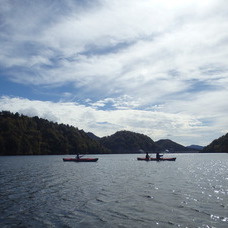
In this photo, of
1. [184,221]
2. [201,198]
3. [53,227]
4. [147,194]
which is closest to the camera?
[53,227]

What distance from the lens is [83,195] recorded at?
28.0 meters

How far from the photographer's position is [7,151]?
175000mm

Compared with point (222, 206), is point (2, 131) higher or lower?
higher

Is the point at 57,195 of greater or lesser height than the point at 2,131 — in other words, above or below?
below

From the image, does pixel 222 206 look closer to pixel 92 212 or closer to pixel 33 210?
pixel 92 212

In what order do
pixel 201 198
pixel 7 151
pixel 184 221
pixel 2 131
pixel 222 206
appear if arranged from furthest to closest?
pixel 2 131
pixel 7 151
pixel 201 198
pixel 222 206
pixel 184 221

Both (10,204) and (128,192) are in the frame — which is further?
(128,192)

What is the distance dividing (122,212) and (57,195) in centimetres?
991

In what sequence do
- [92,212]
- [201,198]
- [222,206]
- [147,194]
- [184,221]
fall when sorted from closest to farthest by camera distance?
[184,221] < [92,212] < [222,206] < [201,198] < [147,194]

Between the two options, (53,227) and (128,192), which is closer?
(53,227)

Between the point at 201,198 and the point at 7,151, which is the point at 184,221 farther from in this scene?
the point at 7,151

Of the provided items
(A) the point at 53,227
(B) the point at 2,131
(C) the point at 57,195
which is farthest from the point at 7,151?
(A) the point at 53,227

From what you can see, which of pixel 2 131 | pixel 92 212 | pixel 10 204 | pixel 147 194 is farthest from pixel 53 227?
pixel 2 131

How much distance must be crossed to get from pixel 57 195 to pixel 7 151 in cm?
16188
